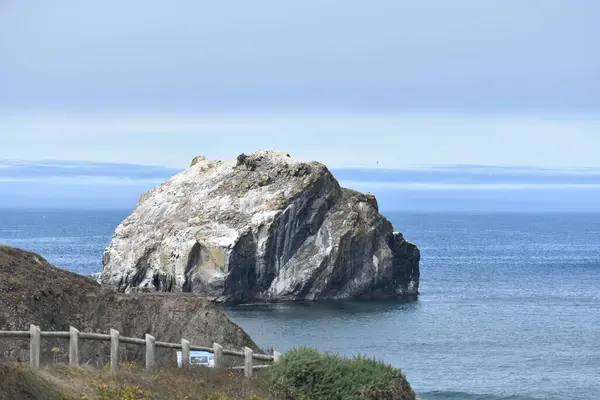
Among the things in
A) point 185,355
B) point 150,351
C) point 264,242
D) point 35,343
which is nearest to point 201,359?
point 185,355

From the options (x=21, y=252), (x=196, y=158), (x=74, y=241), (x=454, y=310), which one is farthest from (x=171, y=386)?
(x=74, y=241)

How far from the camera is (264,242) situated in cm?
9800

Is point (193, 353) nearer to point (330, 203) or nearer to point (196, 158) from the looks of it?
point (330, 203)

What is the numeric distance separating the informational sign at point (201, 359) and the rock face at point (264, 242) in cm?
6743

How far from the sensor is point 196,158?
113 meters

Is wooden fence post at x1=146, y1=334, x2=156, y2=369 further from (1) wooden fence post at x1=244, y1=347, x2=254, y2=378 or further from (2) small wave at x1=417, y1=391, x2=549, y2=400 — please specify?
(2) small wave at x1=417, y1=391, x2=549, y2=400

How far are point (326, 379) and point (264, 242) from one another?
7128cm

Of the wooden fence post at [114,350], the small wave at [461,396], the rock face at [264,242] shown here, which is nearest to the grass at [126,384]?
the wooden fence post at [114,350]

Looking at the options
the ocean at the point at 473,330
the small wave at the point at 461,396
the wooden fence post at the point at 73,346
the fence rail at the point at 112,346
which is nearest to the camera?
the fence rail at the point at 112,346

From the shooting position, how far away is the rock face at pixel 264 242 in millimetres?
97000

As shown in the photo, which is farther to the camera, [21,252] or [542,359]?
[542,359]

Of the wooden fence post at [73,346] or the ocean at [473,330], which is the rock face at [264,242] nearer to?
the ocean at [473,330]

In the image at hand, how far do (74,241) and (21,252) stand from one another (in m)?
151

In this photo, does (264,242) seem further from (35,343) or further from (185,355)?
(35,343)
